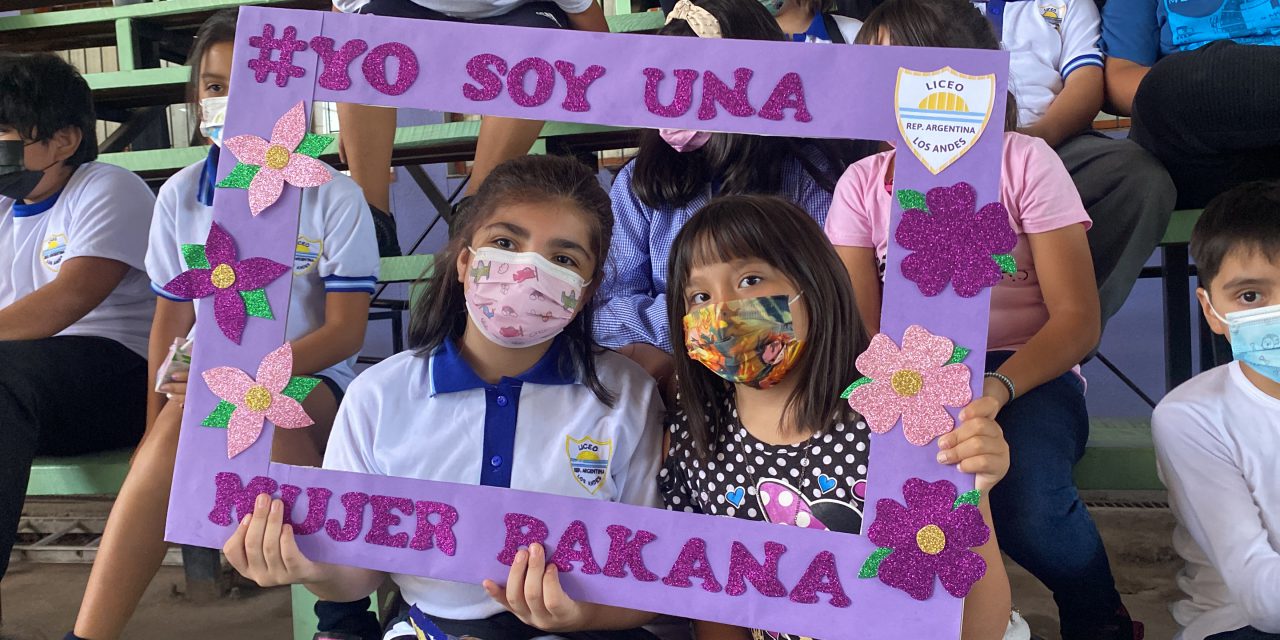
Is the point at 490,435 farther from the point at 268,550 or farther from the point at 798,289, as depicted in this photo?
the point at 798,289

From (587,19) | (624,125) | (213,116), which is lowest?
(624,125)

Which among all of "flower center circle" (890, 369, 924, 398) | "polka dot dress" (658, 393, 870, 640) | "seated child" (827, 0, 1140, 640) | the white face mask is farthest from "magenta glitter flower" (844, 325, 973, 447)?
the white face mask

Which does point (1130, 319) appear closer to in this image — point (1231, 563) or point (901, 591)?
point (1231, 563)

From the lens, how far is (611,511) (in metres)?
1.13

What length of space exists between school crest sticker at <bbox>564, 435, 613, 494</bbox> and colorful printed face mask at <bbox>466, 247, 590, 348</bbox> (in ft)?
0.49

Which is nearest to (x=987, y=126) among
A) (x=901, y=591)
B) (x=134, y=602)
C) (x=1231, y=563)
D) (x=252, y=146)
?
(x=901, y=591)

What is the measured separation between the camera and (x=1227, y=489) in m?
1.33

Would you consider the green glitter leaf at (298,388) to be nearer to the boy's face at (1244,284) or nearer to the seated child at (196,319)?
the seated child at (196,319)

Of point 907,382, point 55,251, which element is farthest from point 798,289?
point 55,251

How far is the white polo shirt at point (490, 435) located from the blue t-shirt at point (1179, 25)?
1.21 m

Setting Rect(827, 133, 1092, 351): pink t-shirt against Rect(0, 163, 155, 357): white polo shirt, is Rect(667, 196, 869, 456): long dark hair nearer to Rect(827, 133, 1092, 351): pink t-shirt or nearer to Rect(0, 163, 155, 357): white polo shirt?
Rect(827, 133, 1092, 351): pink t-shirt

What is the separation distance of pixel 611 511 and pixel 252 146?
23.9 inches

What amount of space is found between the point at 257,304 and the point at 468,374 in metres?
0.28

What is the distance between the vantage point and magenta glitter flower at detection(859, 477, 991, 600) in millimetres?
1057
